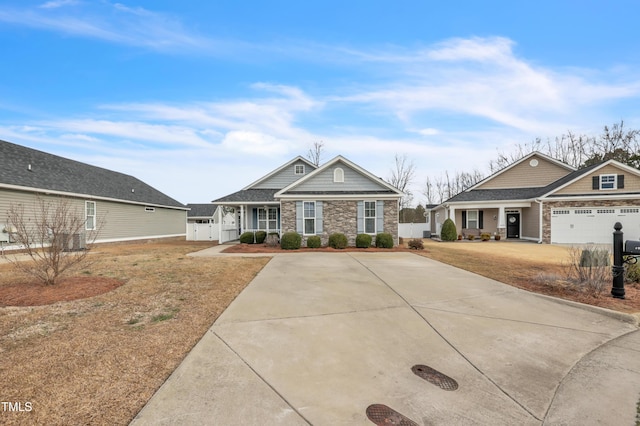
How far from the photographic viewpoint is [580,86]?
12914mm

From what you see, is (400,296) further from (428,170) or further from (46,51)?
(428,170)

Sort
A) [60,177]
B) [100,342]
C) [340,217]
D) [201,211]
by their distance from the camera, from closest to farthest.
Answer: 1. [100,342]
2. [340,217]
3. [60,177]
4. [201,211]

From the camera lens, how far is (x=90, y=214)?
57.4ft

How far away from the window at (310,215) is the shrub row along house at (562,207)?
1313cm

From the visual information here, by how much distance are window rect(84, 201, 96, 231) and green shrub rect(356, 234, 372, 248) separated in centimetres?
1638

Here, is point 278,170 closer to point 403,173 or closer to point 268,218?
point 268,218

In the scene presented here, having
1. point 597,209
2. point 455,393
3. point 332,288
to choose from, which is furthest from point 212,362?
point 597,209

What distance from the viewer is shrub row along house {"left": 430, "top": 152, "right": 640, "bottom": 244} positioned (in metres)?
18.5

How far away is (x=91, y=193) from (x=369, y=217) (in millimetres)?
17188

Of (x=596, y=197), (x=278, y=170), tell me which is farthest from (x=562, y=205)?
(x=278, y=170)

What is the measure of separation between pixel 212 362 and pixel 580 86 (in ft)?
59.3

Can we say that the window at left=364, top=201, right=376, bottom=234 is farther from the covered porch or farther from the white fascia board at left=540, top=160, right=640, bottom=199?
the white fascia board at left=540, top=160, right=640, bottom=199

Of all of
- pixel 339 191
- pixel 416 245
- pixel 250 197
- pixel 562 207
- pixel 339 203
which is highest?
pixel 339 191

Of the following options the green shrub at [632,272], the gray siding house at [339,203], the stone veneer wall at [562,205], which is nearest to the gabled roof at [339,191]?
the gray siding house at [339,203]
